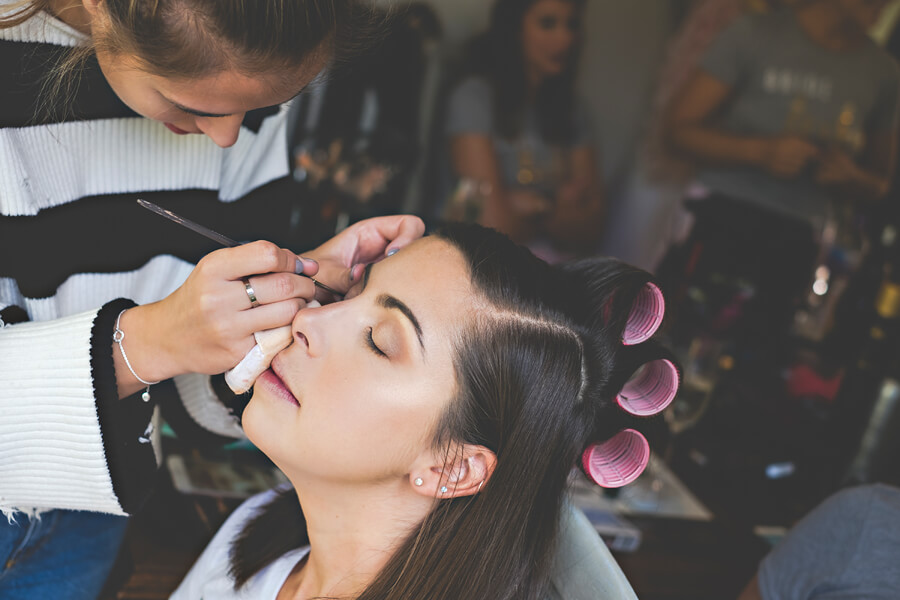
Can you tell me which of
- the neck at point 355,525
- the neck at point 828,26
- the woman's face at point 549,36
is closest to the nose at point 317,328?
the neck at point 355,525

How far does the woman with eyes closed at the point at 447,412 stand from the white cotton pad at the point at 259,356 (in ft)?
0.08

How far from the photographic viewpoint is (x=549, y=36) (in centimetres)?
276

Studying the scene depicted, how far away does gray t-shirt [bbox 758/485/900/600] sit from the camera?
1322mm

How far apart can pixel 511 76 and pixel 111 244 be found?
1.90m

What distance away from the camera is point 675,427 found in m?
2.12

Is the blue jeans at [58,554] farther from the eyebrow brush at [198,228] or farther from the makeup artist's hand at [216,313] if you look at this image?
the eyebrow brush at [198,228]

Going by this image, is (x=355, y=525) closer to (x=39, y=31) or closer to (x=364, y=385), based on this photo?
(x=364, y=385)

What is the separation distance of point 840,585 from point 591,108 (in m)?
2.23

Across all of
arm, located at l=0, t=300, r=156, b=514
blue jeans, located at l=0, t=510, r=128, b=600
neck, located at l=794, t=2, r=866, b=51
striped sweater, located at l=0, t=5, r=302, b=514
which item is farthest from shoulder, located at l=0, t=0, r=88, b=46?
neck, located at l=794, t=2, r=866, b=51

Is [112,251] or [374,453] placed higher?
[112,251]

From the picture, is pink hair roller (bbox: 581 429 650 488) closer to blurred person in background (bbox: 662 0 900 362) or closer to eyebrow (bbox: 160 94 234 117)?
eyebrow (bbox: 160 94 234 117)

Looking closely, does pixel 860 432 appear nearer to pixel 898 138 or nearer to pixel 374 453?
pixel 898 138

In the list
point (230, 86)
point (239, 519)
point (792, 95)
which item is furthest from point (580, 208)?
point (230, 86)

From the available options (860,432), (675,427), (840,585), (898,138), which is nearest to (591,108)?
(898,138)
